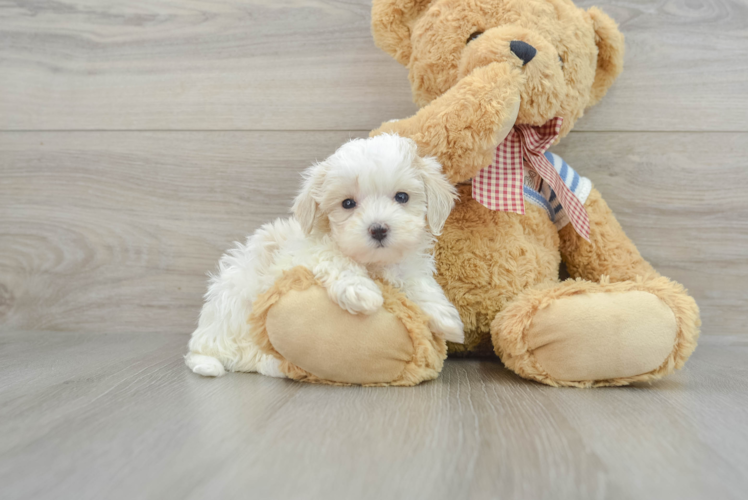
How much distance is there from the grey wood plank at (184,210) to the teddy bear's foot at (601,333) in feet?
A: 1.35

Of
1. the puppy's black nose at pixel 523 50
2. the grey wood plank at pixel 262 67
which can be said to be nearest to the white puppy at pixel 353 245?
the puppy's black nose at pixel 523 50

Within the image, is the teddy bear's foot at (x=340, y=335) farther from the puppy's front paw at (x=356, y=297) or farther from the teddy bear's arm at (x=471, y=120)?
the teddy bear's arm at (x=471, y=120)

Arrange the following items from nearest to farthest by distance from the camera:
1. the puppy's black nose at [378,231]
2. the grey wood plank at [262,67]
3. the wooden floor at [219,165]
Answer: the puppy's black nose at [378,231] → the wooden floor at [219,165] → the grey wood plank at [262,67]

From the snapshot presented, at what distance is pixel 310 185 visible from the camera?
0.82m

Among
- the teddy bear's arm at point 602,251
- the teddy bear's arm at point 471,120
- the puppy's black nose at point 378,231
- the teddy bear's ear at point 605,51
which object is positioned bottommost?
the teddy bear's arm at point 602,251

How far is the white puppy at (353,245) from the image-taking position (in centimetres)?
77

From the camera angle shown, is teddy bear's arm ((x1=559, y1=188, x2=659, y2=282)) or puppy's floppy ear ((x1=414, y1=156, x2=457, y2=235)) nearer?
puppy's floppy ear ((x1=414, y1=156, x2=457, y2=235))

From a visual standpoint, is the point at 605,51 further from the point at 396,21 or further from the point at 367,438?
the point at 367,438

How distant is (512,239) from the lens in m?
0.94

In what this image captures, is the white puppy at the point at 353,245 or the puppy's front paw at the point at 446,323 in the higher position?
the white puppy at the point at 353,245

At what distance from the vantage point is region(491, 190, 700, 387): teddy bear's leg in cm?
77

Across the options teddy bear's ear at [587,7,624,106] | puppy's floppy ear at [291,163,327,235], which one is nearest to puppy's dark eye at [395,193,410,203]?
puppy's floppy ear at [291,163,327,235]

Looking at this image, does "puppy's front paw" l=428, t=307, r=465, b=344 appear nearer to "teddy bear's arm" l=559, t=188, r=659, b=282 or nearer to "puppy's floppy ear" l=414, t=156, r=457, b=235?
"puppy's floppy ear" l=414, t=156, r=457, b=235

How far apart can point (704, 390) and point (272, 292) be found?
27.6 inches
